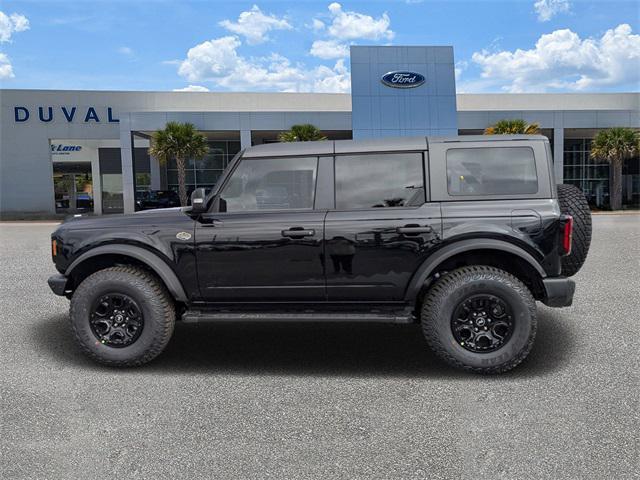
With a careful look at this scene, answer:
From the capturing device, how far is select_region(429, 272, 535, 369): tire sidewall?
4.22m

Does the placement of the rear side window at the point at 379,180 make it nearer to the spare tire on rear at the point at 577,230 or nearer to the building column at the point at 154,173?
the spare tire on rear at the point at 577,230

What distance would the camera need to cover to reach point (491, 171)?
450 cm

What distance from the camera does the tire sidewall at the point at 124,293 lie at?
449 centimetres

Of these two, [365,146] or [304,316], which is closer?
[304,316]

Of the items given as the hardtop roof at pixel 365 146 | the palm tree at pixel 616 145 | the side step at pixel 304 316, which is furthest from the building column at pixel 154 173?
the side step at pixel 304 316

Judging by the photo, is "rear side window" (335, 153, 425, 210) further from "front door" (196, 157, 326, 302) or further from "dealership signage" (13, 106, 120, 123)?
"dealership signage" (13, 106, 120, 123)

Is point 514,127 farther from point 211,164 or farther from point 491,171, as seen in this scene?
point 491,171

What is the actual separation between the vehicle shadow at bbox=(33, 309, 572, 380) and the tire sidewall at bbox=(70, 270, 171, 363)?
194mm

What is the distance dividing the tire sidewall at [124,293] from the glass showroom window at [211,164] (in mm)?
32354

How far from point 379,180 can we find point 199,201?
60.3 inches

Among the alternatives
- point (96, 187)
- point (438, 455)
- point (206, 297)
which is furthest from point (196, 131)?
point (438, 455)

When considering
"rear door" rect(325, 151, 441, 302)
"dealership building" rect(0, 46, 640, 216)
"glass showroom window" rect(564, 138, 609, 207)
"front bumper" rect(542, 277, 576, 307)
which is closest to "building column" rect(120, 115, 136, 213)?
"dealership building" rect(0, 46, 640, 216)

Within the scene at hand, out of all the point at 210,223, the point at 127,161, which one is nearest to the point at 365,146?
the point at 210,223

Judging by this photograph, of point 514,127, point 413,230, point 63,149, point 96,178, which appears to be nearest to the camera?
point 413,230
